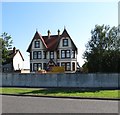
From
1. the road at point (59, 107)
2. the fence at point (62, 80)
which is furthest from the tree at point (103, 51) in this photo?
the road at point (59, 107)

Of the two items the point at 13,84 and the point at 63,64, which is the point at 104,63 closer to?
the point at 13,84

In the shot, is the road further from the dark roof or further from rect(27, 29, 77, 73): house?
the dark roof

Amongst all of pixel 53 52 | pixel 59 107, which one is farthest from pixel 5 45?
pixel 59 107

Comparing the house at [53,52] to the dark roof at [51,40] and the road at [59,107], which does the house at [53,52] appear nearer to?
the dark roof at [51,40]

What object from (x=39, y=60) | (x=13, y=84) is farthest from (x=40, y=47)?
(x=13, y=84)

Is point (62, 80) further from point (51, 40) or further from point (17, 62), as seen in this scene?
point (17, 62)

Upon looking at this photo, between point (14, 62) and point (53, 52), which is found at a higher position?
point (53, 52)

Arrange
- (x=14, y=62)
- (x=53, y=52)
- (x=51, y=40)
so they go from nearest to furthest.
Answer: (x=53, y=52) < (x=51, y=40) < (x=14, y=62)

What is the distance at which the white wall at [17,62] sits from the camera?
74000 millimetres

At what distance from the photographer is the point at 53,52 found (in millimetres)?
64312

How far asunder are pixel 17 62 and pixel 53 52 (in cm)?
1471

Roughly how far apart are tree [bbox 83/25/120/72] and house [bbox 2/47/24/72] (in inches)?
1060

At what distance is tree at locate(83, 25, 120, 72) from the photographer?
146ft

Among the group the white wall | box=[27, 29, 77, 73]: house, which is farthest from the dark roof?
the white wall
